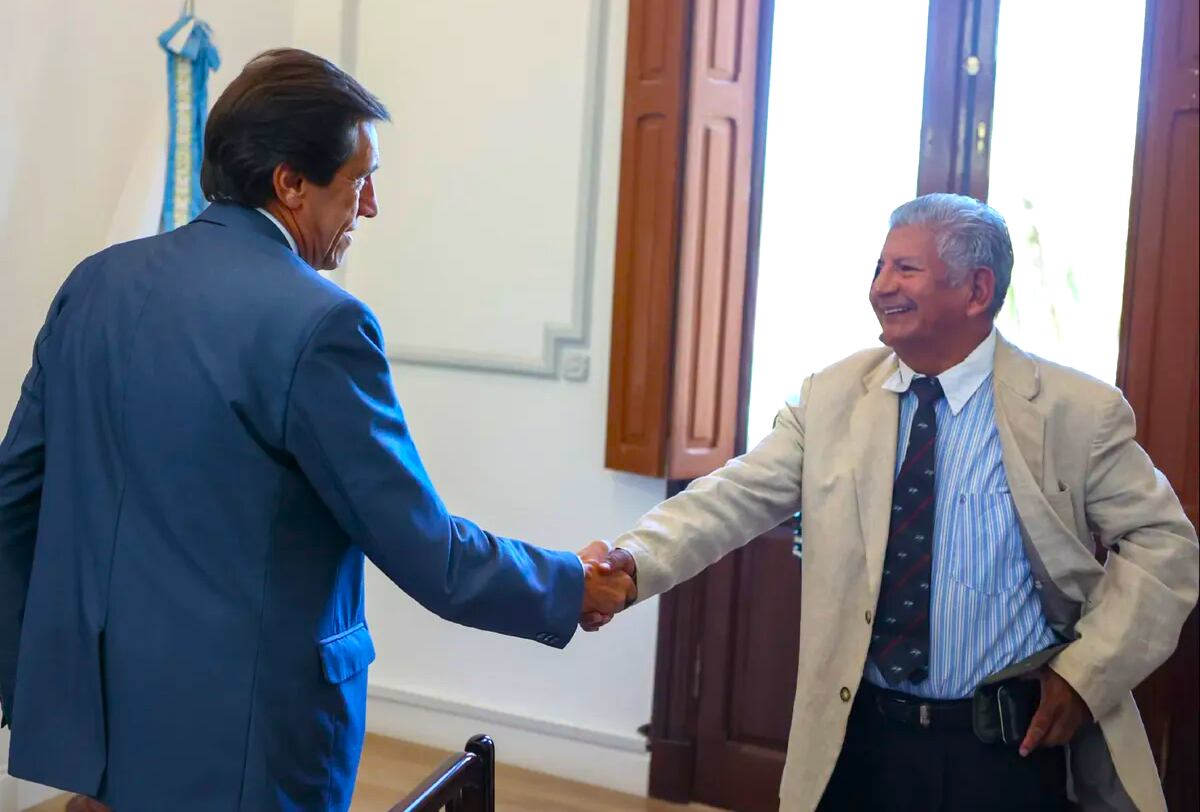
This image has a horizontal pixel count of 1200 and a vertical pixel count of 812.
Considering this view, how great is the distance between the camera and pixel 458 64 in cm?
380

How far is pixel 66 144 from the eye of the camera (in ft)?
10.6

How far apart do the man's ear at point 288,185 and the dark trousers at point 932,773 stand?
120 centimetres

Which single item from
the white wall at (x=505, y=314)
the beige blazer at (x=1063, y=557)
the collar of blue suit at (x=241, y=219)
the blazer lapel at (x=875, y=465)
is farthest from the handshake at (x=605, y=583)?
the white wall at (x=505, y=314)

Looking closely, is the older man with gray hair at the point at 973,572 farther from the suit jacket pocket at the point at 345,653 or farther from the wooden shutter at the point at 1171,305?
the wooden shutter at the point at 1171,305

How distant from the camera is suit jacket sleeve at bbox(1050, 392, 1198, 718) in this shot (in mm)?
1977

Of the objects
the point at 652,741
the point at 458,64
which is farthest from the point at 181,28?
the point at 652,741

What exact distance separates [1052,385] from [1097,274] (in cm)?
138

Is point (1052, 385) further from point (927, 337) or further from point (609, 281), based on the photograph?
point (609, 281)

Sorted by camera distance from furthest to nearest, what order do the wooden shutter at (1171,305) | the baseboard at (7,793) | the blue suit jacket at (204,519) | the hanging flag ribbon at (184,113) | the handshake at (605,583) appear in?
the hanging flag ribbon at (184,113) < the baseboard at (7,793) < the wooden shutter at (1171,305) < the handshake at (605,583) < the blue suit jacket at (204,519)

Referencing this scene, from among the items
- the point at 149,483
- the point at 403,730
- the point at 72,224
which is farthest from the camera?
the point at 403,730

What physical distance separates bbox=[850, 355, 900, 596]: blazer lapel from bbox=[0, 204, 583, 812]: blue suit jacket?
813mm

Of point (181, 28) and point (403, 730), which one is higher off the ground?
point (181, 28)

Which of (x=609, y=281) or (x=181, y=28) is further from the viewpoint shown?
(x=609, y=281)

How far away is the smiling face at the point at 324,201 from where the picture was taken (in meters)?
1.59
